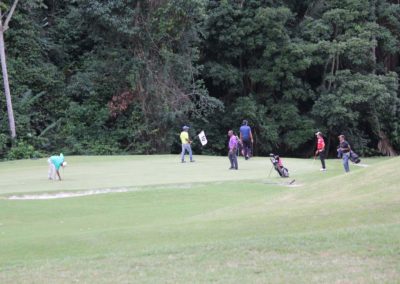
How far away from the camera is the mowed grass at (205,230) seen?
817 cm

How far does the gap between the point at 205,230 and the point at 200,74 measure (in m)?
32.9

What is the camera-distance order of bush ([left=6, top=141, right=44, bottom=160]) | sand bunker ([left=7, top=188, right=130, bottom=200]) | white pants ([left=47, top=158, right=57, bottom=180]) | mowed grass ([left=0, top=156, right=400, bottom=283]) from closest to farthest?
1. mowed grass ([left=0, top=156, right=400, bottom=283])
2. sand bunker ([left=7, top=188, right=130, bottom=200])
3. white pants ([left=47, top=158, right=57, bottom=180])
4. bush ([left=6, top=141, right=44, bottom=160])

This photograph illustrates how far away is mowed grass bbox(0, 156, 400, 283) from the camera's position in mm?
8172

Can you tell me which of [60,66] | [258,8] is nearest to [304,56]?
[258,8]

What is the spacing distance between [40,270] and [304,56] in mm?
34949

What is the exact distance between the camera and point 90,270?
863 centimetres

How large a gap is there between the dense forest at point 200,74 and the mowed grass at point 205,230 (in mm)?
16670

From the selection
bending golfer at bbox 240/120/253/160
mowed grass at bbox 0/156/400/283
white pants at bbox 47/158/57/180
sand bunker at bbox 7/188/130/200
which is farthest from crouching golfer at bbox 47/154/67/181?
bending golfer at bbox 240/120/253/160

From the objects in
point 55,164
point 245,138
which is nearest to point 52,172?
point 55,164

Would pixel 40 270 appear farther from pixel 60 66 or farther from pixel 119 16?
pixel 60 66

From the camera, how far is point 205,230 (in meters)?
12.1

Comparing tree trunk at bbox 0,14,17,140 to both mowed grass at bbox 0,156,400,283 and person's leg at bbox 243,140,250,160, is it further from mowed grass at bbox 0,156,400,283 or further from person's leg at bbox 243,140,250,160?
person's leg at bbox 243,140,250,160

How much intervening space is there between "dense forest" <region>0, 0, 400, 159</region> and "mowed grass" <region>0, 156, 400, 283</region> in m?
16.7

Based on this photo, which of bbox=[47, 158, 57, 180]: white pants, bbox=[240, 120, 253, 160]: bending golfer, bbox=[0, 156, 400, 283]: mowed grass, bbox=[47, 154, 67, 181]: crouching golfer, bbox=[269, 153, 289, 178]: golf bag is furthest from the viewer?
bbox=[240, 120, 253, 160]: bending golfer
